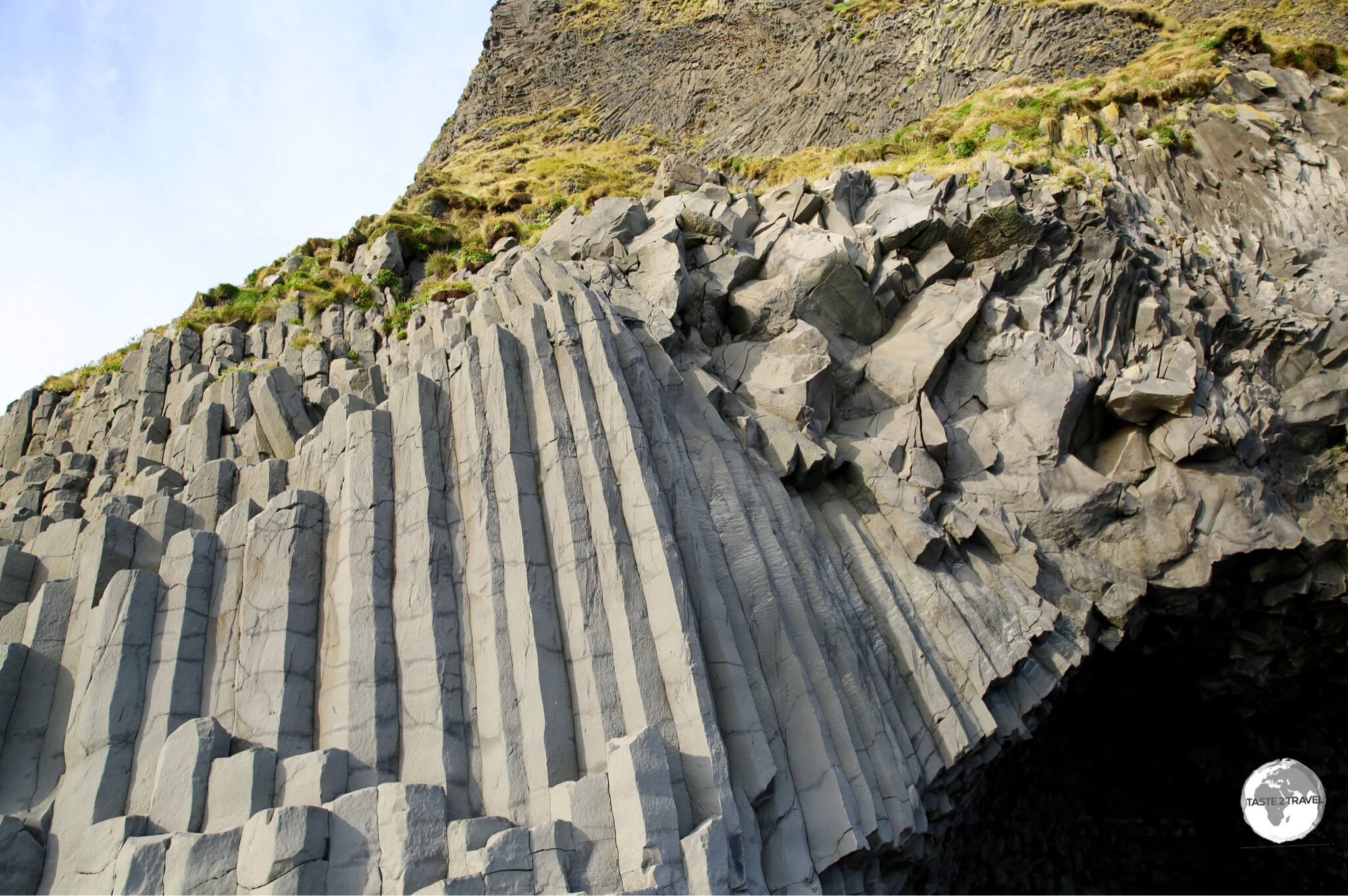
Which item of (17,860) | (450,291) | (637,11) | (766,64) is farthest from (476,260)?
(637,11)

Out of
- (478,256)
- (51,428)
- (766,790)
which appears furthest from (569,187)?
(766,790)

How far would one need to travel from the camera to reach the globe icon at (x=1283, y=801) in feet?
67.2

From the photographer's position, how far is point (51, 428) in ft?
66.9

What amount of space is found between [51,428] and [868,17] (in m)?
40.9

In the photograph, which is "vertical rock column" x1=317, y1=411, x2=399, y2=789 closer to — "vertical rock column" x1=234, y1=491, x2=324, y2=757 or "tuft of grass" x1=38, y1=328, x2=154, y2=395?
"vertical rock column" x1=234, y1=491, x2=324, y2=757

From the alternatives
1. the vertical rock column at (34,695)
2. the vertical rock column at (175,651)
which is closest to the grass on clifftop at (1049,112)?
the vertical rock column at (175,651)

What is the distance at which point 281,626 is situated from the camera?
31.3 feet

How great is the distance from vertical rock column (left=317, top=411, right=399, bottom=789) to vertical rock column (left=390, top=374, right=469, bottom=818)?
0.41 ft

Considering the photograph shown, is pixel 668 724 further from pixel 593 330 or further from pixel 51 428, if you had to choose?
pixel 51 428

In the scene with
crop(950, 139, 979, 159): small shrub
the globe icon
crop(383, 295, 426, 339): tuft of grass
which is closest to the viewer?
crop(383, 295, 426, 339): tuft of grass

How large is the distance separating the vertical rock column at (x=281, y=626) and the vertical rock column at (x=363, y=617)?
17 centimetres

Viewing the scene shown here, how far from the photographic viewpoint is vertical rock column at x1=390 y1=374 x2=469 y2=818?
8.71 metres

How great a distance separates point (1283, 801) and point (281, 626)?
23735 millimetres

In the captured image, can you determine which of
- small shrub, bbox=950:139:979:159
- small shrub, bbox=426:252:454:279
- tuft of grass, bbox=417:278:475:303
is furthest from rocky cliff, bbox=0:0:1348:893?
small shrub, bbox=950:139:979:159
